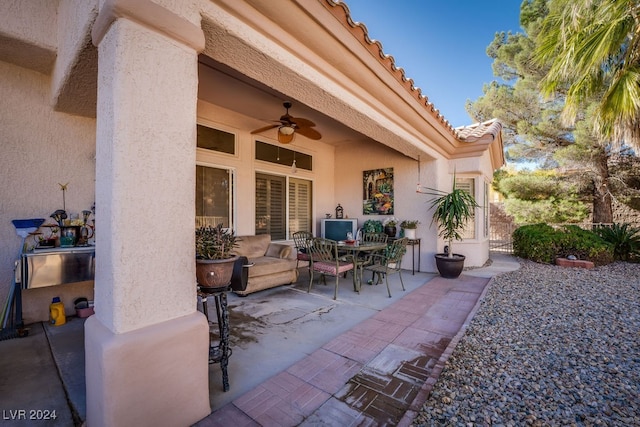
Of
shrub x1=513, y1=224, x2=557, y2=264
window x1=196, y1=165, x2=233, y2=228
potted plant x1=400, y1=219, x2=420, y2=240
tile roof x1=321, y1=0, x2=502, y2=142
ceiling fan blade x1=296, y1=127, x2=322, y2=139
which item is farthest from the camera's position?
shrub x1=513, y1=224, x2=557, y2=264

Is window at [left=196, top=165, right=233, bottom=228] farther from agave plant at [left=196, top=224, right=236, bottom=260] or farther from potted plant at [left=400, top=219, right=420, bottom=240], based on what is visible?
potted plant at [left=400, top=219, right=420, bottom=240]

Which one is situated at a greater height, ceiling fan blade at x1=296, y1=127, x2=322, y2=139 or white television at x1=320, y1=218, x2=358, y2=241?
ceiling fan blade at x1=296, y1=127, x2=322, y2=139

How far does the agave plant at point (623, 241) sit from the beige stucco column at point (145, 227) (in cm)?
933

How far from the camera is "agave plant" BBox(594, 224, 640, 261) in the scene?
21.3ft

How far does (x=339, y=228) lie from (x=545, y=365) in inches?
167

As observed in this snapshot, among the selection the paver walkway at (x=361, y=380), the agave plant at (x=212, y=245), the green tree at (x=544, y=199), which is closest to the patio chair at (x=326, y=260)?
the paver walkway at (x=361, y=380)

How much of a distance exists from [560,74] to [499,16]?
4051 millimetres

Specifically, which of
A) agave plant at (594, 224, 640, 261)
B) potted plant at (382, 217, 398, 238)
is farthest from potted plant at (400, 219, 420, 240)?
agave plant at (594, 224, 640, 261)

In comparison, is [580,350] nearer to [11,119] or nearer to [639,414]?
[639,414]

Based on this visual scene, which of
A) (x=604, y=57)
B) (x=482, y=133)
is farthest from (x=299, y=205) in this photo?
(x=604, y=57)

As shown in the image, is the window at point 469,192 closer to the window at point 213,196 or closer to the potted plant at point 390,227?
the potted plant at point 390,227

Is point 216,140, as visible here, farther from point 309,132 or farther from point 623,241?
point 623,241

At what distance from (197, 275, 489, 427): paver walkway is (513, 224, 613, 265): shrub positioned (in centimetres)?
505

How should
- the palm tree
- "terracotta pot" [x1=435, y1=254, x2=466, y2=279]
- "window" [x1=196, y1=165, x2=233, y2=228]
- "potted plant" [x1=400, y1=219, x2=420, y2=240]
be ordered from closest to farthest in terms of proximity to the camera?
the palm tree < "window" [x1=196, y1=165, x2=233, y2=228] < "terracotta pot" [x1=435, y1=254, x2=466, y2=279] < "potted plant" [x1=400, y1=219, x2=420, y2=240]
